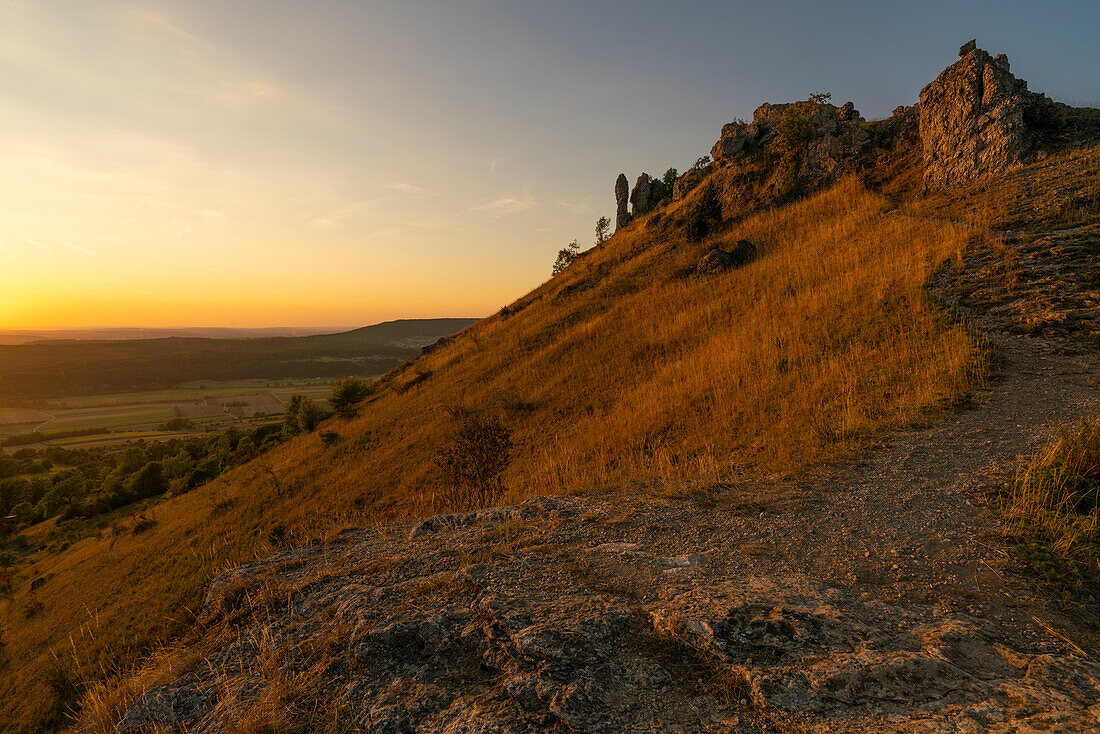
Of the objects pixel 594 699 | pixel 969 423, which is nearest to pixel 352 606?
pixel 594 699

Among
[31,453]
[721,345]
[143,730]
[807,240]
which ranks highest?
[807,240]

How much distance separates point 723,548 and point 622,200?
2238 inches

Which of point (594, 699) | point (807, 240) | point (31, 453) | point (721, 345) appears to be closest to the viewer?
point (594, 699)

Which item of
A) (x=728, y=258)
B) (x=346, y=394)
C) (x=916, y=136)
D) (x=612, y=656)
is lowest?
(x=346, y=394)

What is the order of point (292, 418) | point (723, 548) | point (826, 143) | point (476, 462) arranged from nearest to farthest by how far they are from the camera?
point (723, 548) → point (476, 462) → point (826, 143) → point (292, 418)

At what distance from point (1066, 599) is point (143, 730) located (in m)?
7.73

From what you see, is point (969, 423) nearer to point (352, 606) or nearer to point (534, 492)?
point (534, 492)

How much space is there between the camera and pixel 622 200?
55.1 metres

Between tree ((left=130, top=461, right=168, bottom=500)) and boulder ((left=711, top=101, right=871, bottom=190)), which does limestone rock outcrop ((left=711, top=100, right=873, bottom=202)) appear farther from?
tree ((left=130, top=461, right=168, bottom=500))

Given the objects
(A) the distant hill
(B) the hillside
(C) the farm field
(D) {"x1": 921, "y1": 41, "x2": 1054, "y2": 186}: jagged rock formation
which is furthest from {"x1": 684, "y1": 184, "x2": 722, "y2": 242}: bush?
(A) the distant hill

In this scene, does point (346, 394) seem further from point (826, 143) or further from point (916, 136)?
point (916, 136)

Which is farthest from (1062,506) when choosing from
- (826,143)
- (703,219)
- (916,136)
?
(826,143)

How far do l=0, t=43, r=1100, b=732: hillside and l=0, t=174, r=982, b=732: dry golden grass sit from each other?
128 millimetres

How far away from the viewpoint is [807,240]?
2098cm
